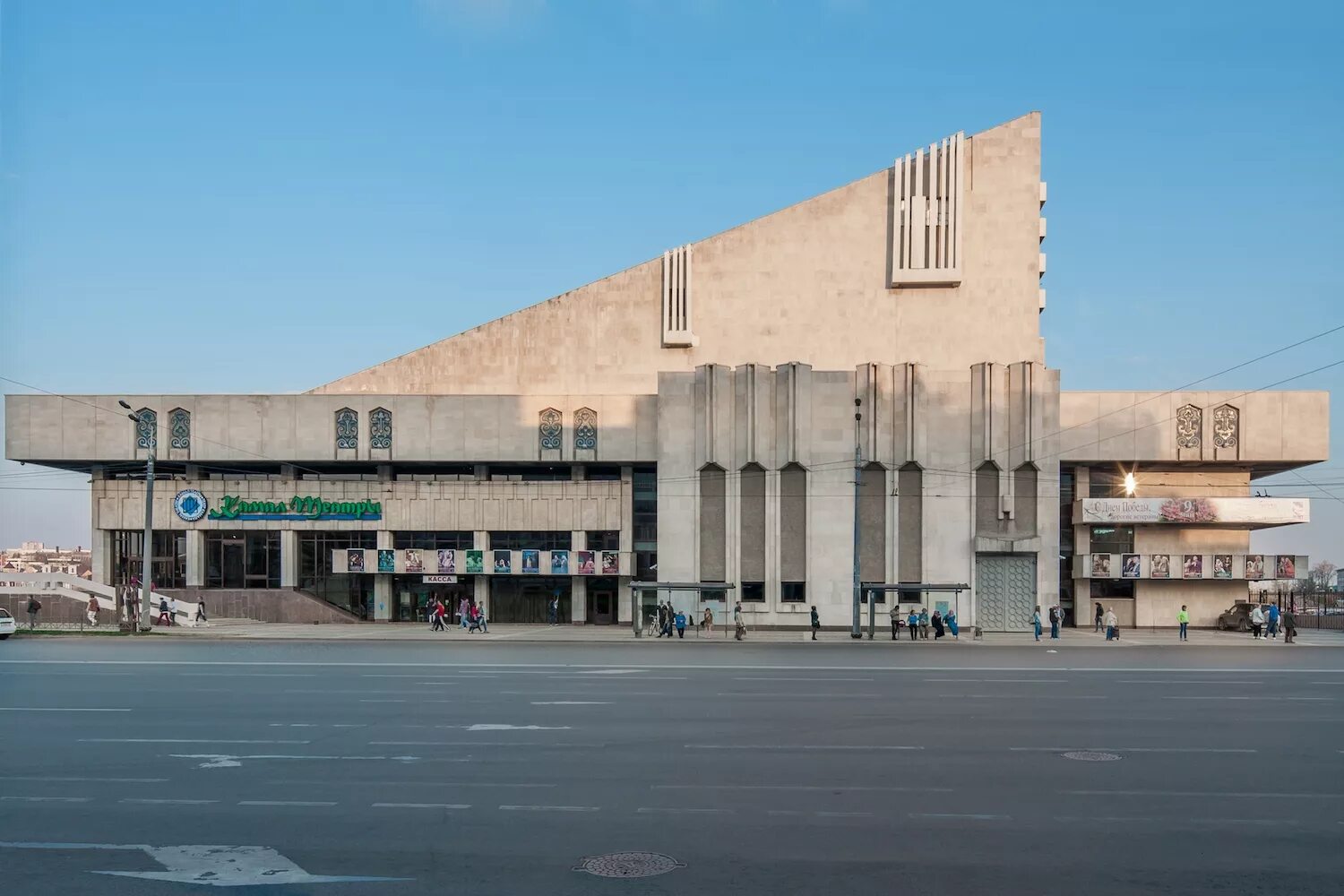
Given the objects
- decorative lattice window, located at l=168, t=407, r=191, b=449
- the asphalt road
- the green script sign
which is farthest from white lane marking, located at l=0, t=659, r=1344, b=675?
decorative lattice window, located at l=168, t=407, r=191, b=449

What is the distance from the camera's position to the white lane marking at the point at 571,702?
65.1ft

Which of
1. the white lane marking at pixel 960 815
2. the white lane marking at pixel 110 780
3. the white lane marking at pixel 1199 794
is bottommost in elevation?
the white lane marking at pixel 110 780

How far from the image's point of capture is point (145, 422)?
57875mm

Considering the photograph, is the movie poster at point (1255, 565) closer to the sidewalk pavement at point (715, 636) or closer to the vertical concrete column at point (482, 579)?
the sidewalk pavement at point (715, 636)

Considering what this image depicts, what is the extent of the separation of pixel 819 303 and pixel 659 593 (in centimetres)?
1970

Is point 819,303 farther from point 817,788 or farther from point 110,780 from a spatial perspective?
point 110,780

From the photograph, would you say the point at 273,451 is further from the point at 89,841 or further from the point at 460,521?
the point at 89,841

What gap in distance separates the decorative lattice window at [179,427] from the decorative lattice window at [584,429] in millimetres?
21330

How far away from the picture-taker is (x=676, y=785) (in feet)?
41.3

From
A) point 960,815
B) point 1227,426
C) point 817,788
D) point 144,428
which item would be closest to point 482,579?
point 144,428

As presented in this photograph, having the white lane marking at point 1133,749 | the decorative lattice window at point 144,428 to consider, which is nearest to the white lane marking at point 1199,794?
the white lane marking at point 1133,749

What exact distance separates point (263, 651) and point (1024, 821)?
29318mm

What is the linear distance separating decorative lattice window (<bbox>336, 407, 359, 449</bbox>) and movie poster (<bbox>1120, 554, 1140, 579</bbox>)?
134ft

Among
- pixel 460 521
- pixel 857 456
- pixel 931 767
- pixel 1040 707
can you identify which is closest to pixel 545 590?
pixel 460 521
